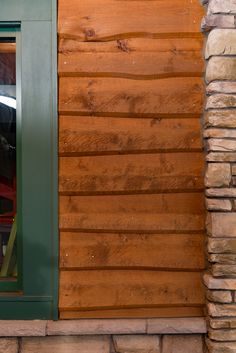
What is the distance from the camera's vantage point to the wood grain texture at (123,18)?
2863 mm

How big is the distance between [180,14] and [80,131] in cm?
101

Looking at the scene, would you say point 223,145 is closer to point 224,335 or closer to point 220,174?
point 220,174

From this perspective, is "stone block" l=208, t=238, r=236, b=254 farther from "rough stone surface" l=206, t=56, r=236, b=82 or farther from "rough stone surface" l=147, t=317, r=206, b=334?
"rough stone surface" l=206, t=56, r=236, b=82

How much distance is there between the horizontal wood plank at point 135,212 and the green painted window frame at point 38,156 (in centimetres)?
14

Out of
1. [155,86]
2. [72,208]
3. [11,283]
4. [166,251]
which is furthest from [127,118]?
[11,283]

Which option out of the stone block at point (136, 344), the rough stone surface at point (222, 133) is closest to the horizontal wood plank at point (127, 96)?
the rough stone surface at point (222, 133)

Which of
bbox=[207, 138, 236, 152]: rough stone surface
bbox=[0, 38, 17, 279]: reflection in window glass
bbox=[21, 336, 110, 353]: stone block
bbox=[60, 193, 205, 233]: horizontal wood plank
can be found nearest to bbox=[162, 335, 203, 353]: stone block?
bbox=[21, 336, 110, 353]: stone block

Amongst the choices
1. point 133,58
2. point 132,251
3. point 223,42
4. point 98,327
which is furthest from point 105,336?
point 223,42

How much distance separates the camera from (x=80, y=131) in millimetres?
2859

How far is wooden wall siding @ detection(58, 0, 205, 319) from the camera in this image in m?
2.85

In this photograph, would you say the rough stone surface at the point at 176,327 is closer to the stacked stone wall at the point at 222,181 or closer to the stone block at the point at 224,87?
the stacked stone wall at the point at 222,181

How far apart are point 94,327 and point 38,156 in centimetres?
114

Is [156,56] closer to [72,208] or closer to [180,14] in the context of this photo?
[180,14]

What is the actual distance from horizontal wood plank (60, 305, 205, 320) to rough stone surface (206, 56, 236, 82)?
133 cm
